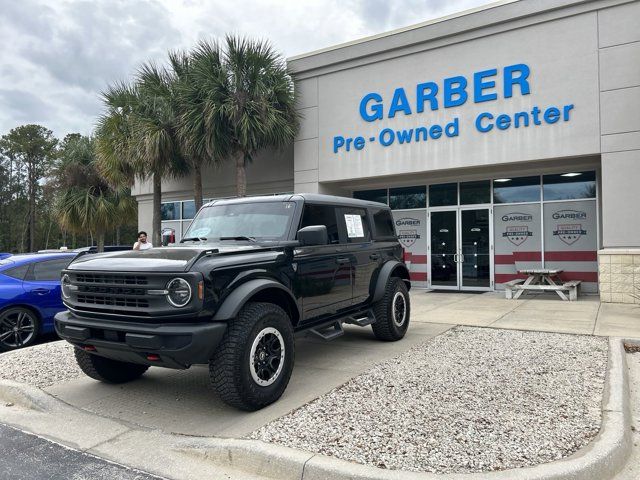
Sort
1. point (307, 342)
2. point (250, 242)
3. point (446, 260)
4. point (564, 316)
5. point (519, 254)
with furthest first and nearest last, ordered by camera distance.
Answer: point (446, 260), point (519, 254), point (564, 316), point (307, 342), point (250, 242)

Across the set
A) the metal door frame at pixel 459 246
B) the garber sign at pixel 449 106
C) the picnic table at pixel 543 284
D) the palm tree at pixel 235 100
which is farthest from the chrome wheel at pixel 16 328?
the metal door frame at pixel 459 246

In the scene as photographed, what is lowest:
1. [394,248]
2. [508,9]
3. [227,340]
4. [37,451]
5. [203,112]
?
[37,451]

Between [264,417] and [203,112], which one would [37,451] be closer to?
[264,417]

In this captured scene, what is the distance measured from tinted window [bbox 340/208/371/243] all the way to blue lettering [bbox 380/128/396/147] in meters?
6.74

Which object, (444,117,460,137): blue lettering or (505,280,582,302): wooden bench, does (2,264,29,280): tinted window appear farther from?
(505,280,582,302): wooden bench

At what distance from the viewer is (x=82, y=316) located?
434cm

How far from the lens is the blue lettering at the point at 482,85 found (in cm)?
1152

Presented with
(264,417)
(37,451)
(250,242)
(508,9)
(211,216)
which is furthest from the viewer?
(508,9)

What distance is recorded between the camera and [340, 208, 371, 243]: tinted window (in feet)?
19.8

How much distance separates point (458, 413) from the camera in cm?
396

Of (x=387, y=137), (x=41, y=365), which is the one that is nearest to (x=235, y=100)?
(x=387, y=137)

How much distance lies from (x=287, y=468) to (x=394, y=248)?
14.3 ft

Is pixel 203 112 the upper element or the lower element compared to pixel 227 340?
upper

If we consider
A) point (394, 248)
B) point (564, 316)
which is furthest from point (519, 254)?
point (394, 248)
